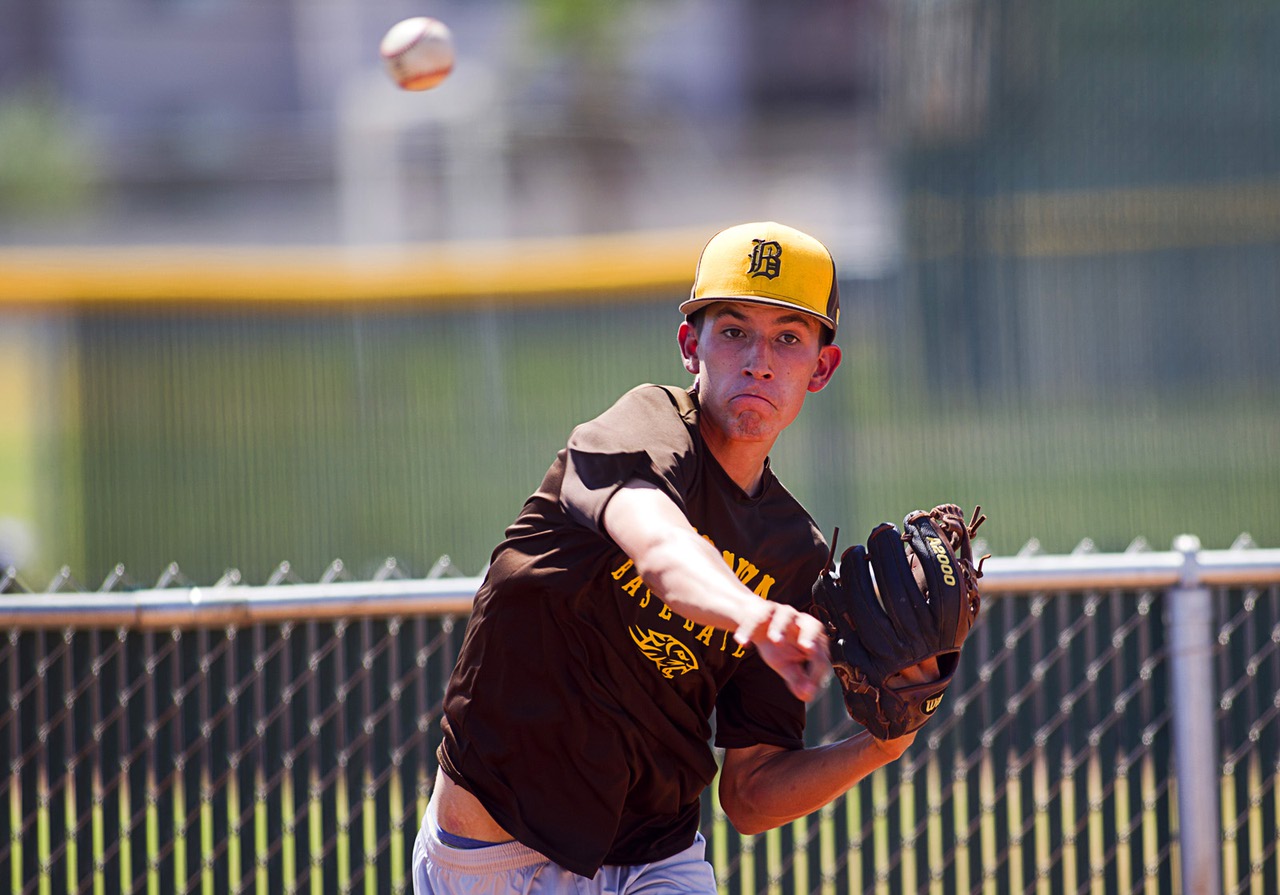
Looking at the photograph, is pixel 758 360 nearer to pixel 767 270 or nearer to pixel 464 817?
pixel 767 270

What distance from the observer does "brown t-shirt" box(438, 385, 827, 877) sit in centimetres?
270

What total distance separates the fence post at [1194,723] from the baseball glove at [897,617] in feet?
4.89

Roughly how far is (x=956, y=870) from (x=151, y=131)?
4003 cm

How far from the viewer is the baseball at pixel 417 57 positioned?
20.7 feet

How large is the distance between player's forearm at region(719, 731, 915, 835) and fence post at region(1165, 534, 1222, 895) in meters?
1.33

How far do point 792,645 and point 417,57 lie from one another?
4.98 m

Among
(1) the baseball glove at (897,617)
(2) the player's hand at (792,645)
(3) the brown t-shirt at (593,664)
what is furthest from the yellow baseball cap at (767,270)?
(2) the player's hand at (792,645)

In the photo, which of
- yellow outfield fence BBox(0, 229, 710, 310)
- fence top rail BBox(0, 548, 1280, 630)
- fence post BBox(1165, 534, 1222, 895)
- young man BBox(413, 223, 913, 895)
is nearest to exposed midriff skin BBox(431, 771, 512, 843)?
young man BBox(413, 223, 913, 895)

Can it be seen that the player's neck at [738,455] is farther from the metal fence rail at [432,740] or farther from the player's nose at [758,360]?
the metal fence rail at [432,740]

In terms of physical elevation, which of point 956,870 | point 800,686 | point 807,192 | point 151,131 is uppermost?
point 151,131

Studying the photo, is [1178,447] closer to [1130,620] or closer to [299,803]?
[1130,620]

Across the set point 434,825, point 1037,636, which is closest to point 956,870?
point 1037,636

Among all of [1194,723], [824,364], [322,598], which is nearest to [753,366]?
[824,364]

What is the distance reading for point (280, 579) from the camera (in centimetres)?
393
